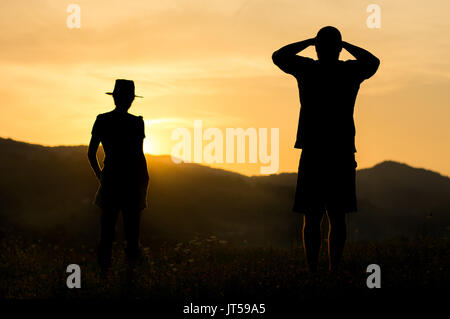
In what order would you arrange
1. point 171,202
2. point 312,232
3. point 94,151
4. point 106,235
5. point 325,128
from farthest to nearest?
1. point 171,202
2. point 94,151
3. point 106,235
4. point 312,232
5. point 325,128

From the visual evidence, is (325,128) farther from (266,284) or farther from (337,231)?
(266,284)

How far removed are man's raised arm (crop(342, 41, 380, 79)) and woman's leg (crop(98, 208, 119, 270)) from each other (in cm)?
366

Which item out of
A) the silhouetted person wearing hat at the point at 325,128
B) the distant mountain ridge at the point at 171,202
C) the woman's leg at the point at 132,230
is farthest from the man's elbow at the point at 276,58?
the distant mountain ridge at the point at 171,202

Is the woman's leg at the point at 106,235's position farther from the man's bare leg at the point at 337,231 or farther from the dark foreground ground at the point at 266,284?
the man's bare leg at the point at 337,231

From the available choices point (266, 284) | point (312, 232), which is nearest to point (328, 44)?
point (312, 232)

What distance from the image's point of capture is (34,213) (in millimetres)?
21828

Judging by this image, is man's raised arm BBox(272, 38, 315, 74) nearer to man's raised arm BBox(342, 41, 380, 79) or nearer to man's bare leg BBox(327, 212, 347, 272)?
man's raised arm BBox(342, 41, 380, 79)

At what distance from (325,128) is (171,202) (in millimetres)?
18842

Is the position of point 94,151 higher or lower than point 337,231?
higher

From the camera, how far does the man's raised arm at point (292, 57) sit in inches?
287

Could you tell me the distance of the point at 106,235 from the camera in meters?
8.07
